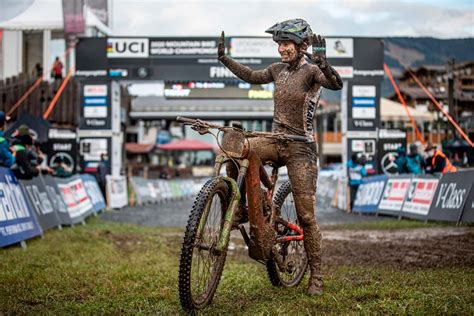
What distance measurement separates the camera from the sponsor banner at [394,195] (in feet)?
65.1

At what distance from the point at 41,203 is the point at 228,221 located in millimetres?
9256

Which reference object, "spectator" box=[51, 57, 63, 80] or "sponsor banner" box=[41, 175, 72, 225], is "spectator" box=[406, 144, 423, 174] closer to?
"sponsor banner" box=[41, 175, 72, 225]

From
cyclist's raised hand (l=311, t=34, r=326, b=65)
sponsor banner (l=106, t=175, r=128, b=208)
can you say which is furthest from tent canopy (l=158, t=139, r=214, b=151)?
cyclist's raised hand (l=311, t=34, r=326, b=65)

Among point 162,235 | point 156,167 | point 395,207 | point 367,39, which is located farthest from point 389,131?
point 156,167

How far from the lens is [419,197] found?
18.3 metres

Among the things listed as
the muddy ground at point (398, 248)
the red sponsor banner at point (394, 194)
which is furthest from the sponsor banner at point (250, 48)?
the muddy ground at point (398, 248)

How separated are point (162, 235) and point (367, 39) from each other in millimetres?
12791

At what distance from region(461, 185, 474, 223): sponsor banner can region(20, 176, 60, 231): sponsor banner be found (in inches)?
334

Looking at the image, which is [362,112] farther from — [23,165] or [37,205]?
[23,165]

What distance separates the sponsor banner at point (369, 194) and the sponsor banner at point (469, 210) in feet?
22.5

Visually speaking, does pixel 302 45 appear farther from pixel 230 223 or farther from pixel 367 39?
pixel 367 39

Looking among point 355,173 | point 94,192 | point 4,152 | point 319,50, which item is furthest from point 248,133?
point 355,173

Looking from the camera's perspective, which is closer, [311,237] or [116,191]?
[311,237]

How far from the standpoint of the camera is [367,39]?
2477cm
